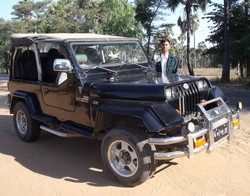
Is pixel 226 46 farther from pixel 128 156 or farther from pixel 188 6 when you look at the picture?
pixel 128 156

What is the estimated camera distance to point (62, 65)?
4.91 m

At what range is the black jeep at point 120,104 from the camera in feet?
13.6

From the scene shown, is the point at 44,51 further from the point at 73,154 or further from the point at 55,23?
the point at 55,23

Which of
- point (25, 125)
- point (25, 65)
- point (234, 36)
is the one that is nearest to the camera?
point (25, 125)

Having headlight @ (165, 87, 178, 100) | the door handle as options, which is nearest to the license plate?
headlight @ (165, 87, 178, 100)

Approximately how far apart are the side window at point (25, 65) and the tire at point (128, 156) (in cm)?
264

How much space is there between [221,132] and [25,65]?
431 centimetres

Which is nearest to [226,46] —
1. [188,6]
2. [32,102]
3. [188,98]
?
[188,6]

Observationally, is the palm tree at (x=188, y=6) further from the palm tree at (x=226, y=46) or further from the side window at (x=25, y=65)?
the side window at (x=25, y=65)

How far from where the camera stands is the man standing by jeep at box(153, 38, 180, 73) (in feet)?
20.6

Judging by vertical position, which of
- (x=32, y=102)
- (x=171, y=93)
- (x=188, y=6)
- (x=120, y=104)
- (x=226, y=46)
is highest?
(x=188, y=6)

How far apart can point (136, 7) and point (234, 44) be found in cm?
1044

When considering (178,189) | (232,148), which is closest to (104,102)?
(178,189)

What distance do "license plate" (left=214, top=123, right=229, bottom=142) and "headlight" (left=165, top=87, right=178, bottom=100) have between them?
69cm
